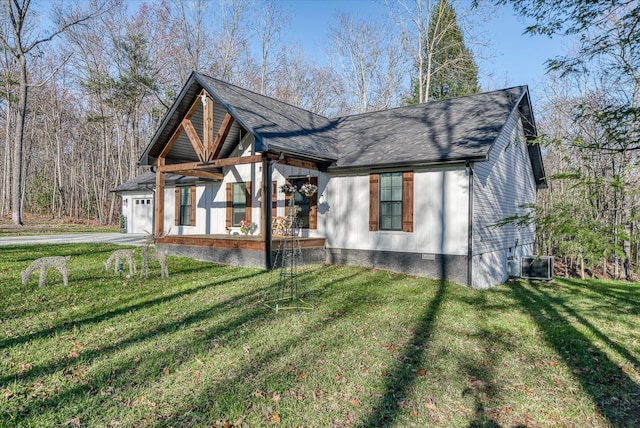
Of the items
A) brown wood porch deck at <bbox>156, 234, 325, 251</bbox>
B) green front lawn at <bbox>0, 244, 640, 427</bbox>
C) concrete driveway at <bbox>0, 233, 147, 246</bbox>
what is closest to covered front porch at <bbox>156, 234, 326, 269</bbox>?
brown wood porch deck at <bbox>156, 234, 325, 251</bbox>

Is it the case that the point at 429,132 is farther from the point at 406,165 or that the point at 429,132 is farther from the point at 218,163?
the point at 218,163

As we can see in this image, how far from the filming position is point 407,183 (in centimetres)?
951

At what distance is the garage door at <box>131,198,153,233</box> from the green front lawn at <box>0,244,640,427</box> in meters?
12.4

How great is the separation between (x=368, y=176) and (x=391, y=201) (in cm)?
93

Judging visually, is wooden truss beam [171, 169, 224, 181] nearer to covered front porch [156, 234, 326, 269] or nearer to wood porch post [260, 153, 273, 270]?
covered front porch [156, 234, 326, 269]

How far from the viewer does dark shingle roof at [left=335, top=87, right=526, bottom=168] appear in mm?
9102

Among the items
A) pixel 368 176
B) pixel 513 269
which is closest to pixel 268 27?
pixel 368 176

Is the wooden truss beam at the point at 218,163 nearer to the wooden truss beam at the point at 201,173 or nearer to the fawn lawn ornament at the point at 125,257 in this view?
the wooden truss beam at the point at 201,173

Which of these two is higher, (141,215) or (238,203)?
(238,203)

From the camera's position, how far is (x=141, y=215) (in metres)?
19.8

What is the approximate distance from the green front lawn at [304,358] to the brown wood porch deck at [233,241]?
191 centimetres

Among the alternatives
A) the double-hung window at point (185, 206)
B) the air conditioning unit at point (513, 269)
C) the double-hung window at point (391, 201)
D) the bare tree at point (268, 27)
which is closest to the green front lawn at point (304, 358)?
the double-hung window at point (391, 201)

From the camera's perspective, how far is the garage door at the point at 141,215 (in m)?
19.6

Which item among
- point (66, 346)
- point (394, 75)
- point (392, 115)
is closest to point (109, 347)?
point (66, 346)
